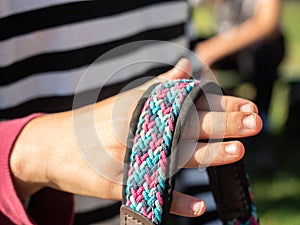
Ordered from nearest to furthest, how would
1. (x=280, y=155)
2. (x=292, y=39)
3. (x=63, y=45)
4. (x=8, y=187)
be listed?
1. (x=8, y=187)
2. (x=63, y=45)
3. (x=280, y=155)
4. (x=292, y=39)

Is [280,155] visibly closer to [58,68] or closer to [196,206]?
[58,68]

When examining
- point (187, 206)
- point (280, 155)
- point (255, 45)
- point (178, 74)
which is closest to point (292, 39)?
point (255, 45)

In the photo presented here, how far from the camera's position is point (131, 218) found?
2.11 ft

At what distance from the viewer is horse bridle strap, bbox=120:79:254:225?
63cm

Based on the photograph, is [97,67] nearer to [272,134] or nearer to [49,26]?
[49,26]

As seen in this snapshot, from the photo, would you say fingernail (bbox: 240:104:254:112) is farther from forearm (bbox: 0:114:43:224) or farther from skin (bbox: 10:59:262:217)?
forearm (bbox: 0:114:43:224)

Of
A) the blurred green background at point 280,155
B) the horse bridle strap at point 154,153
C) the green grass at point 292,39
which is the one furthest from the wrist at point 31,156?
the green grass at point 292,39

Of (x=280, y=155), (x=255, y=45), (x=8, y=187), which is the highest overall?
(x=8, y=187)

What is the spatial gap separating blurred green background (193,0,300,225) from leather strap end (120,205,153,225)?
4.08 feet

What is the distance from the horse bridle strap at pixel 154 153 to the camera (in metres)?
0.63

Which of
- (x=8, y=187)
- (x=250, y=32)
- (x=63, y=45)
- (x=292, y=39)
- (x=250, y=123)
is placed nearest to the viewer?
(x=250, y=123)

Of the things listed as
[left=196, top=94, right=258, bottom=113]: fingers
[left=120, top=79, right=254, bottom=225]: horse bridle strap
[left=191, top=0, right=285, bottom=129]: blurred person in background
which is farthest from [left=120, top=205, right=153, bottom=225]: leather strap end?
[left=191, top=0, right=285, bottom=129]: blurred person in background

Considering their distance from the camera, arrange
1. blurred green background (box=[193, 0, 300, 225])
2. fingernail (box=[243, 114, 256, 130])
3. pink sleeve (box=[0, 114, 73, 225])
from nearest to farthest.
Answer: fingernail (box=[243, 114, 256, 130]) < pink sleeve (box=[0, 114, 73, 225]) < blurred green background (box=[193, 0, 300, 225])

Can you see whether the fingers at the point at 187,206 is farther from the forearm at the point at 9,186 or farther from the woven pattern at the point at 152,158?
the forearm at the point at 9,186
